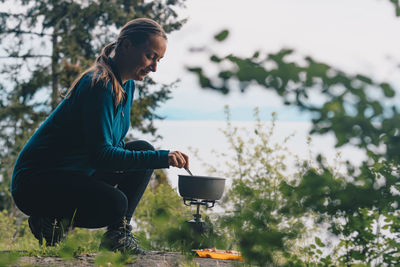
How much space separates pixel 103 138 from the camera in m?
2.30

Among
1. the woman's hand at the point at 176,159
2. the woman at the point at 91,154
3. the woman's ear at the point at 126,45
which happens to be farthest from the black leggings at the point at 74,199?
the woman's ear at the point at 126,45

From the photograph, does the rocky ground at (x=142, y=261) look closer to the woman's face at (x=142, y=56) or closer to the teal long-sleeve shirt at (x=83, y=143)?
the teal long-sleeve shirt at (x=83, y=143)

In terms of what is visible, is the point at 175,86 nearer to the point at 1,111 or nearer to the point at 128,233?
the point at 1,111

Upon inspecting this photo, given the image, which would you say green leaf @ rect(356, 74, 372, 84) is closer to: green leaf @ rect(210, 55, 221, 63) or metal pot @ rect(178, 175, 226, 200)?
green leaf @ rect(210, 55, 221, 63)

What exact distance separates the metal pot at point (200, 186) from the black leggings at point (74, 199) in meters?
0.56

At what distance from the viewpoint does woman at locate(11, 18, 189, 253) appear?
2.32m

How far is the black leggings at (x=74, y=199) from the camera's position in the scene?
2.45 metres

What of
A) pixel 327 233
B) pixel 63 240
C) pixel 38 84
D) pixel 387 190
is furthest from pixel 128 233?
pixel 38 84

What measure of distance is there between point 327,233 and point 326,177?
44cm

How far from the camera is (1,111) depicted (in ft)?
31.6

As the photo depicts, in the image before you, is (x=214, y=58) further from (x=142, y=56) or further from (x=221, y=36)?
(x=142, y=56)

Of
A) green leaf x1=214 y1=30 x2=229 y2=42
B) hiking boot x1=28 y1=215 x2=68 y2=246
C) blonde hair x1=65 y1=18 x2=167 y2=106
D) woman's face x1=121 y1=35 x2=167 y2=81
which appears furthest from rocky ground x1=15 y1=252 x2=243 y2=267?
green leaf x1=214 y1=30 x2=229 y2=42

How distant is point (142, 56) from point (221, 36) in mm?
1476

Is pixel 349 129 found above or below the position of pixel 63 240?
Answer: above
